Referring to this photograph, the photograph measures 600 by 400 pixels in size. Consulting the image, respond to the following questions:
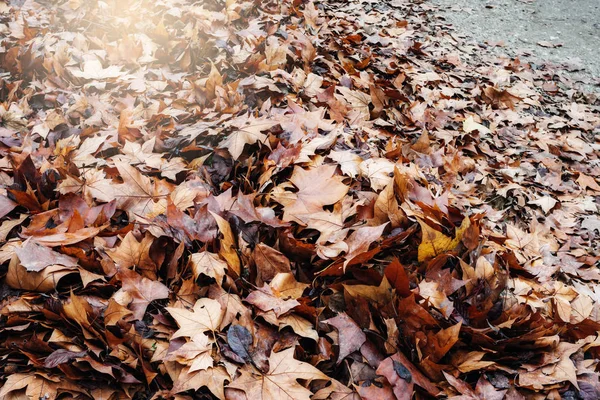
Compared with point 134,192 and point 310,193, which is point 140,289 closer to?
point 134,192

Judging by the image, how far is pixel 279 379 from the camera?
1280 mm

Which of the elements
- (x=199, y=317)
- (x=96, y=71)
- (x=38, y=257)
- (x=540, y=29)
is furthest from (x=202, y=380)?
(x=540, y=29)

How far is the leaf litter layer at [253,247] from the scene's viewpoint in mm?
1322

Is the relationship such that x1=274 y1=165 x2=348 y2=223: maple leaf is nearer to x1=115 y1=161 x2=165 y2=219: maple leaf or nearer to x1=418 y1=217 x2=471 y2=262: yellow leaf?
x1=418 y1=217 x2=471 y2=262: yellow leaf

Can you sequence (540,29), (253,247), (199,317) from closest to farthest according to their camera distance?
(199,317)
(253,247)
(540,29)

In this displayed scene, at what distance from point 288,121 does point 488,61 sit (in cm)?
402

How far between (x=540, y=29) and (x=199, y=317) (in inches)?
283

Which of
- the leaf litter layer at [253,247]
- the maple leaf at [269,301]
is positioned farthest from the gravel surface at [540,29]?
the maple leaf at [269,301]

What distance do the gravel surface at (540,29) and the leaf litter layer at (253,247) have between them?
3.40 metres

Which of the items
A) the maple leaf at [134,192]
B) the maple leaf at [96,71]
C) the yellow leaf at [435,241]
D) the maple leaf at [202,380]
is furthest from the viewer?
the maple leaf at [96,71]

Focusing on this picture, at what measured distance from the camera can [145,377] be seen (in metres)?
1.30

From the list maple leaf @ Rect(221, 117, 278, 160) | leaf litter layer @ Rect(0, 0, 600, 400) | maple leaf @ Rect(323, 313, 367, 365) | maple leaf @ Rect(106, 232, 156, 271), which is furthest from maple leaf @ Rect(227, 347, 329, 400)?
maple leaf @ Rect(221, 117, 278, 160)

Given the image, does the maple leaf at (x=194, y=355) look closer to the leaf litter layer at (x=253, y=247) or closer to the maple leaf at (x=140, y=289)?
A: the leaf litter layer at (x=253, y=247)

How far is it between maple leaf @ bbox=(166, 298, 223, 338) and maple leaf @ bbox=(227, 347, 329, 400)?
188 mm
